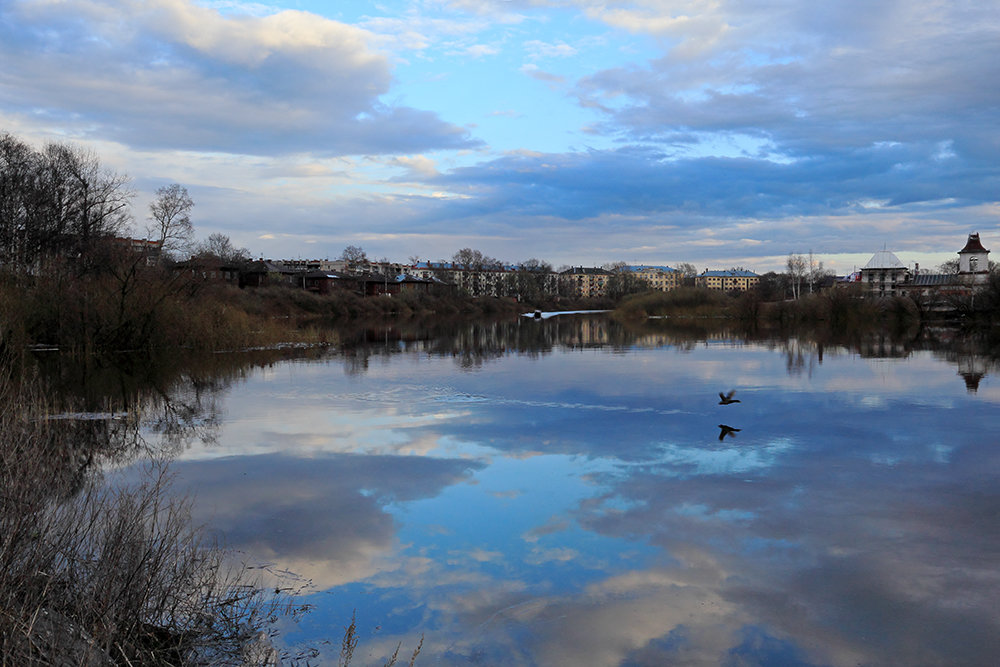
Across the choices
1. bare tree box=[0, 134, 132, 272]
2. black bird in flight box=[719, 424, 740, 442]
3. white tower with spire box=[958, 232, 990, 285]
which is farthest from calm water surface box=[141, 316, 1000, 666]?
white tower with spire box=[958, 232, 990, 285]

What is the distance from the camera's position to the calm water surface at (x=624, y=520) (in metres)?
5.88

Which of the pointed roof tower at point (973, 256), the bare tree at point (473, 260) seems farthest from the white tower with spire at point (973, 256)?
the bare tree at point (473, 260)

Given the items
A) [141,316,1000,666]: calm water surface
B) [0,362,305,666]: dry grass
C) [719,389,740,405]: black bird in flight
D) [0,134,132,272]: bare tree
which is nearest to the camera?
[0,362,305,666]: dry grass

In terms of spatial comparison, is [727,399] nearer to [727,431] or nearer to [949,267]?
[727,431]

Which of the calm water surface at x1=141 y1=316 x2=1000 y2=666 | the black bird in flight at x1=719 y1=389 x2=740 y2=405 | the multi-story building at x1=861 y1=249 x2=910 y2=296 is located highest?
the multi-story building at x1=861 y1=249 x2=910 y2=296

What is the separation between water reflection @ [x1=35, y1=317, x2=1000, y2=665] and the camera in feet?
19.4

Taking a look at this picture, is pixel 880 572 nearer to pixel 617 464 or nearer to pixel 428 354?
pixel 617 464

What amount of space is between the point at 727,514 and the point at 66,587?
21.7 ft

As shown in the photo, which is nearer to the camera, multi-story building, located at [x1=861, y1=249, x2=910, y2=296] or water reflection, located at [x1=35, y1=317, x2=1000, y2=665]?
water reflection, located at [x1=35, y1=317, x2=1000, y2=665]

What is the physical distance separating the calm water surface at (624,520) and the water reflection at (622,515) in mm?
32

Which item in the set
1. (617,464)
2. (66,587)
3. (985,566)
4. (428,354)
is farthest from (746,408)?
(428,354)

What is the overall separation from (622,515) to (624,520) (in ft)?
0.59

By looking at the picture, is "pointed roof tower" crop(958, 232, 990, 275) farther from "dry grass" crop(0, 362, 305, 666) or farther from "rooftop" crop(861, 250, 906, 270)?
"dry grass" crop(0, 362, 305, 666)

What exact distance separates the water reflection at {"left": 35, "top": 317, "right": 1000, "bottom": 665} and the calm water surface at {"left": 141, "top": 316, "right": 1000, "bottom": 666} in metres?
0.03
